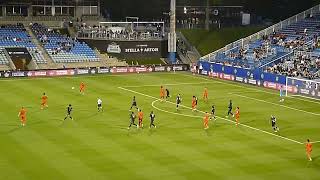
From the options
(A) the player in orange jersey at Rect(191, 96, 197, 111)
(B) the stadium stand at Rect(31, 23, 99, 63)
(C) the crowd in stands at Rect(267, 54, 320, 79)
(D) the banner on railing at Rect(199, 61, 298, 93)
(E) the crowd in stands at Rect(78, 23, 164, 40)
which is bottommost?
(A) the player in orange jersey at Rect(191, 96, 197, 111)

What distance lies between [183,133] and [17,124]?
12815 mm

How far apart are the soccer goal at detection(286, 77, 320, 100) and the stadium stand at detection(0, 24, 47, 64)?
36.7m

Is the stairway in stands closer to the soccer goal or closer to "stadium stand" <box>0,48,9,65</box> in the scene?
"stadium stand" <box>0,48,9,65</box>

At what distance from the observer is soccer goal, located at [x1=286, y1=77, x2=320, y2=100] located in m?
59.5

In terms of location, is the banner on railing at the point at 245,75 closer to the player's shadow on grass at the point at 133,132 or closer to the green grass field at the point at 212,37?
the green grass field at the point at 212,37

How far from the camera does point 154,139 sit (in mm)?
39031

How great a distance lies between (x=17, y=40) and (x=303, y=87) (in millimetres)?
45169

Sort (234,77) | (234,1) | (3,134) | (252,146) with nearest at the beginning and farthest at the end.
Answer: (252,146) < (3,134) < (234,77) < (234,1)

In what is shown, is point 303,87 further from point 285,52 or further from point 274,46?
point 274,46

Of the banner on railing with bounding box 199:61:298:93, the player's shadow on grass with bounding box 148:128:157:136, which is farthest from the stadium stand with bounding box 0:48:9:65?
the player's shadow on grass with bounding box 148:128:157:136

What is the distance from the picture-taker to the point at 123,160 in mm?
33531

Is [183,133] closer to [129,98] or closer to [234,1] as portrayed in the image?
[129,98]

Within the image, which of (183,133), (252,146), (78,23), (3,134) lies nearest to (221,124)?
(183,133)

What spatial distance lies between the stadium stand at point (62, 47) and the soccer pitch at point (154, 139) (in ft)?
74.1
